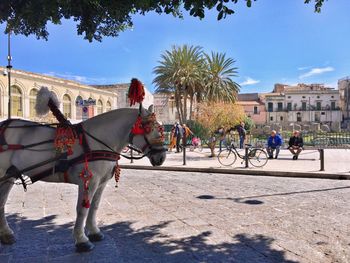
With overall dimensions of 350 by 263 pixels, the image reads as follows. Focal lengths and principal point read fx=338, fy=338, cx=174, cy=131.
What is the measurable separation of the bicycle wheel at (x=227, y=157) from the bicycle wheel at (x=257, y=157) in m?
0.71

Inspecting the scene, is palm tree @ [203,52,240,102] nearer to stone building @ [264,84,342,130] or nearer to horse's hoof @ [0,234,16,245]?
horse's hoof @ [0,234,16,245]

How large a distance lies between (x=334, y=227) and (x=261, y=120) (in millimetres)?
76412

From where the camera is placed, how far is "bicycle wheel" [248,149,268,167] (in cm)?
1222

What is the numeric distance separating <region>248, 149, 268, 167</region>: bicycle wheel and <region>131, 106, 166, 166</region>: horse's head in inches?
351

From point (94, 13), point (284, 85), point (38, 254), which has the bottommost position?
point (38, 254)

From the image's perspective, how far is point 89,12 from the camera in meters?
5.33

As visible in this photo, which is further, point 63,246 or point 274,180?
point 274,180

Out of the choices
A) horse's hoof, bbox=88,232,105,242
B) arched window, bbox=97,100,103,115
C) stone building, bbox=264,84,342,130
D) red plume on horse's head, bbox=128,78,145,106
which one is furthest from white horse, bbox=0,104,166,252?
stone building, bbox=264,84,342,130

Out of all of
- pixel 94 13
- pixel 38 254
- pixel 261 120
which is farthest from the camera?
pixel 261 120

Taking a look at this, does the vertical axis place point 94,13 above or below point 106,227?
above

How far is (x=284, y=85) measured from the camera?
3531 inches

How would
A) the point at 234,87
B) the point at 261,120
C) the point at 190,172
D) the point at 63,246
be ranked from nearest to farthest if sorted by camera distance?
the point at 63,246, the point at 190,172, the point at 234,87, the point at 261,120

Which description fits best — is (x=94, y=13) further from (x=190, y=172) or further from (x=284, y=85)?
(x=284, y=85)

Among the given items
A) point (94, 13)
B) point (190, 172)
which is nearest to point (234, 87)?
point (190, 172)
